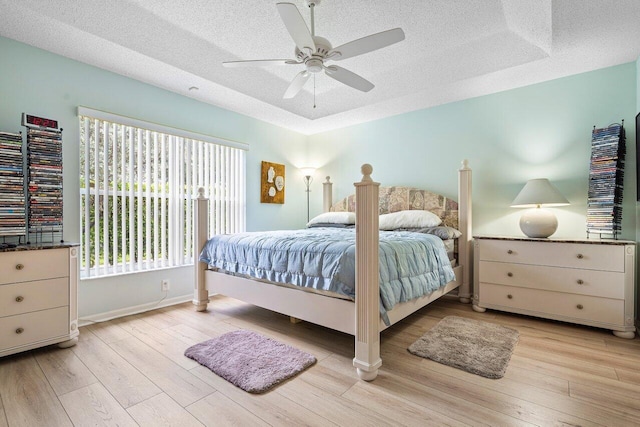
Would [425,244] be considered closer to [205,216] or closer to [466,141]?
[466,141]

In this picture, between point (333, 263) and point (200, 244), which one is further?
point (200, 244)

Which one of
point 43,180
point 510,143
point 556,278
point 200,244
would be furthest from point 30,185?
point 510,143

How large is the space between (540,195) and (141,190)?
3827mm

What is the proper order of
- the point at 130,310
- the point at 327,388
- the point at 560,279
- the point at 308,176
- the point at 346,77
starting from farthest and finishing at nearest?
1. the point at 308,176
2. the point at 130,310
3. the point at 560,279
4. the point at 346,77
5. the point at 327,388

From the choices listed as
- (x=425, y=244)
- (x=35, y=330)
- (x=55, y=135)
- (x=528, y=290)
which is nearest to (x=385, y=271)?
(x=425, y=244)

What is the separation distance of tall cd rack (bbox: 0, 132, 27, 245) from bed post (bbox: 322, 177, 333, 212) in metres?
3.38

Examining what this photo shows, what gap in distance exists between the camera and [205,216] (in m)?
3.12

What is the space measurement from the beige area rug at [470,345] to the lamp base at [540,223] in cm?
94

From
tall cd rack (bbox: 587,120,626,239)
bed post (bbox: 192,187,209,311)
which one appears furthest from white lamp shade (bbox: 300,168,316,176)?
tall cd rack (bbox: 587,120,626,239)

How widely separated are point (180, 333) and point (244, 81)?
8.45ft

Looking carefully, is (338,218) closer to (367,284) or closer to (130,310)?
(367,284)

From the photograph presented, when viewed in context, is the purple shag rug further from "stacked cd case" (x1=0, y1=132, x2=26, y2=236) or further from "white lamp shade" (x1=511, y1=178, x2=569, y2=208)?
"white lamp shade" (x1=511, y1=178, x2=569, y2=208)

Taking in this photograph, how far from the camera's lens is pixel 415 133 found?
156 inches

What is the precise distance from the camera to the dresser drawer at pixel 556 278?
2.41m
